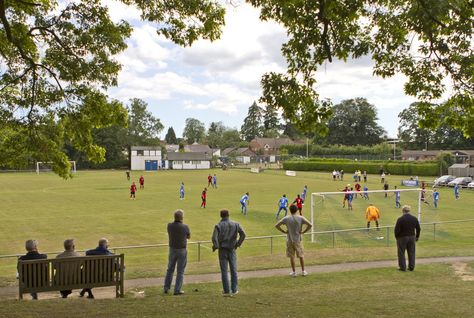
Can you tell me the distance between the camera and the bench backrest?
30.7 ft

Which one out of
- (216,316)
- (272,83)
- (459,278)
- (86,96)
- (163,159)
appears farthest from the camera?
(163,159)

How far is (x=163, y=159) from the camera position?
353 feet

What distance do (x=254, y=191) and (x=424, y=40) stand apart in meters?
37.0

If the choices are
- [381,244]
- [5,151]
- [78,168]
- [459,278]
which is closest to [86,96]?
[5,151]

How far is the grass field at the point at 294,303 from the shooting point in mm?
8039

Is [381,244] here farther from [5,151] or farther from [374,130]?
[374,130]

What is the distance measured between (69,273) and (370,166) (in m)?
73.1

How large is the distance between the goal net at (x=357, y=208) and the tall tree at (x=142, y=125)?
89042mm

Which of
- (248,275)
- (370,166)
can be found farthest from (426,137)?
(248,275)

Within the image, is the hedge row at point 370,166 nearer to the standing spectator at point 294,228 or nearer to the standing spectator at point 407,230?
the standing spectator at point 407,230

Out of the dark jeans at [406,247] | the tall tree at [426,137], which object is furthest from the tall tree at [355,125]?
the dark jeans at [406,247]

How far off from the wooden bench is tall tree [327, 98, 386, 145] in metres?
126

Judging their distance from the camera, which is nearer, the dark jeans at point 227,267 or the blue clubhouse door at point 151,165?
the dark jeans at point 227,267

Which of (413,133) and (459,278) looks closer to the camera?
(459,278)
